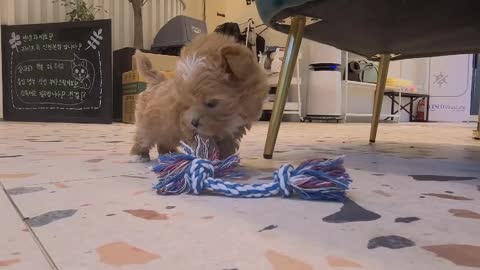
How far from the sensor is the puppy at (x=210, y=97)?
0.86 m

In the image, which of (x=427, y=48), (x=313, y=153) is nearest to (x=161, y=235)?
(x=313, y=153)

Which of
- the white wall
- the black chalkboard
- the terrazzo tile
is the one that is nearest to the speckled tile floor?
the terrazzo tile

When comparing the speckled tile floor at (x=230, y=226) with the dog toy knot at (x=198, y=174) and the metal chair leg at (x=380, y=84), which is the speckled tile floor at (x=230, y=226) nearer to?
the dog toy knot at (x=198, y=174)

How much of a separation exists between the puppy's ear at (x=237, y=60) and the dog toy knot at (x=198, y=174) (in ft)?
0.72

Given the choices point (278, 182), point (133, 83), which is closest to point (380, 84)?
point (278, 182)

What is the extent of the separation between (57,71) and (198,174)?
2920 millimetres

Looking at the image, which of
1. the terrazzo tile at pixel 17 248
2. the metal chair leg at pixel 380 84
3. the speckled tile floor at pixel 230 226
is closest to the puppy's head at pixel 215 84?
the speckled tile floor at pixel 230 226

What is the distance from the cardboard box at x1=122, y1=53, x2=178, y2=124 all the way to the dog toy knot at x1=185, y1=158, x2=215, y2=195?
2.37m

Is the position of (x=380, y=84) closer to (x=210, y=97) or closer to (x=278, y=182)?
(x=210, y=97)

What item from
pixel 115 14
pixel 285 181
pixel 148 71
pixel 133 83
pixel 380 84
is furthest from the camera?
pixel 115 14

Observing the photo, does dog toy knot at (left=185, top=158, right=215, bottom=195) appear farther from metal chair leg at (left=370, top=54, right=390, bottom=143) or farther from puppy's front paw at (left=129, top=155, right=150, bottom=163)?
metal chair leg at (left=370, top=54, right=390, bottom=143)

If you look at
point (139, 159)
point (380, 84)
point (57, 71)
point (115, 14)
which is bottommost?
point (139, 159)

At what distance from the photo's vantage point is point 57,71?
3.27 metres

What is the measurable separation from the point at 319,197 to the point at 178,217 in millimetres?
225
